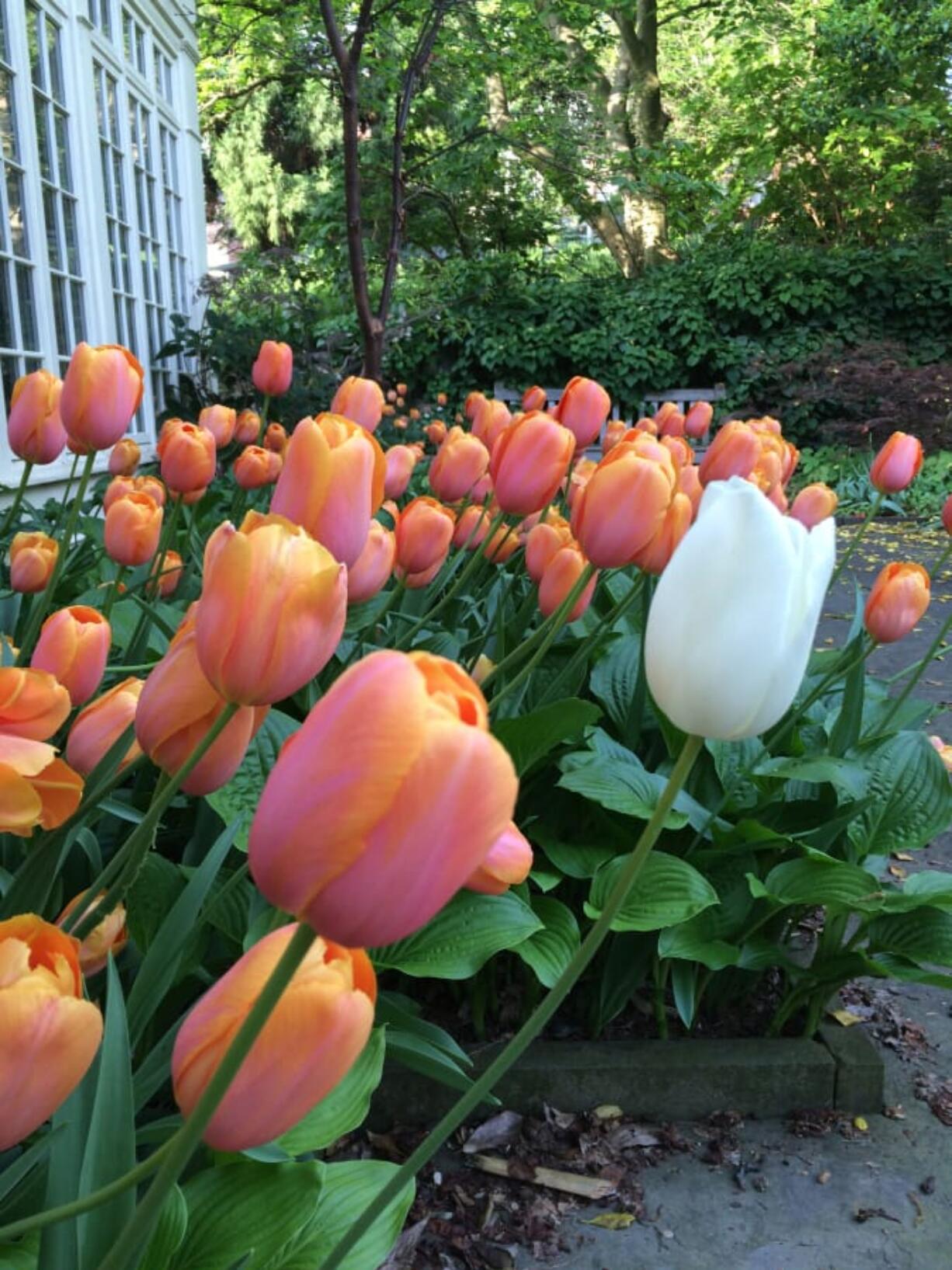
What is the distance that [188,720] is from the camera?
2.22ft

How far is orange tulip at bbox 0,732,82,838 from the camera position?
63 centimetres

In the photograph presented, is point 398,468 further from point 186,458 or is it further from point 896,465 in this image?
point 896,465

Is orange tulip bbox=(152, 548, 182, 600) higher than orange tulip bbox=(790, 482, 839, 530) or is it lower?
lower

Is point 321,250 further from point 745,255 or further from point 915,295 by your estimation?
point 915,295

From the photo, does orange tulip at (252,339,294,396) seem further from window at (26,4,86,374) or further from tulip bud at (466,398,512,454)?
window at (26,4,86,374)

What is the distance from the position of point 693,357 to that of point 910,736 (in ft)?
34.7

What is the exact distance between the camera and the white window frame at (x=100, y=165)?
476 cm

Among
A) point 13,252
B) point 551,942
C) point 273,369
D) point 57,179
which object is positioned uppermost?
point 57,179

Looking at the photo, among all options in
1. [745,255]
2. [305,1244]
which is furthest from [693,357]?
[305,1244]

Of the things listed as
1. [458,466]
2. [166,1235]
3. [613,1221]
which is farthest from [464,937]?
[458,466]

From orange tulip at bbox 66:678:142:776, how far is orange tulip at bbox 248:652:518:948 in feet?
1.54

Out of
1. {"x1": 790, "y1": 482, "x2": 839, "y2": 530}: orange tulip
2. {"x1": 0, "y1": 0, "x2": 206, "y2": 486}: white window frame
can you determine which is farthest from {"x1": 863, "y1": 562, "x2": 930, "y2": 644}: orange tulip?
{"x1": 0, "y1": 0, "x2": 206, "y2": 486}: white window frame

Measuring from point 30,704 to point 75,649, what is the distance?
0.17 m

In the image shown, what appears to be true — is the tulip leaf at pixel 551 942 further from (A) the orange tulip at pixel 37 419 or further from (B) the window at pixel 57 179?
(B) the window at pixel 57 179
